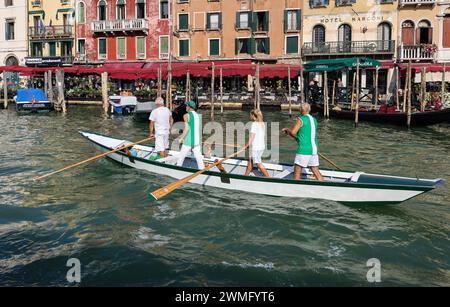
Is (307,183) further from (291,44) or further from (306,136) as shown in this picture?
(291,44)

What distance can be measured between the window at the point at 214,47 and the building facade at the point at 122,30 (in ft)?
11.6

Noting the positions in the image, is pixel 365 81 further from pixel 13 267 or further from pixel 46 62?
pixel 13 267

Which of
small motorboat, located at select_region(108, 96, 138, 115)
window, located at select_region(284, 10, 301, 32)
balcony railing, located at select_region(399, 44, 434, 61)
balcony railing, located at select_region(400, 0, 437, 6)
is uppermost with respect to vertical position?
balcony railing, located at select_region(400, 0, 437, 6)

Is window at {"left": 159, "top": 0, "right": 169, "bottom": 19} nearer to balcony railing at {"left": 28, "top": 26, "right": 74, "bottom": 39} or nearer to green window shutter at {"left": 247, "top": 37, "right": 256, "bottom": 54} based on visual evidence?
green window shutter at {"left": 247, "top": 37, "right": 256, "bottom": 54}

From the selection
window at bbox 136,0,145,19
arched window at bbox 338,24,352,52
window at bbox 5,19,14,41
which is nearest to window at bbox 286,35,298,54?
arched window at bbox 338,24,352,52

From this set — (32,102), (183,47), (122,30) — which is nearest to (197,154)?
(32,102)

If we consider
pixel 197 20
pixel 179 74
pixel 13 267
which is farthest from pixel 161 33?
pixel 13 267

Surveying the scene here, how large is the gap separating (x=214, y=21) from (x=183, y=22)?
254cm

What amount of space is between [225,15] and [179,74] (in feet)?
26.5

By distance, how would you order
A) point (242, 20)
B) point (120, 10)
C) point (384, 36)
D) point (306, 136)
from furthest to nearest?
point (120, 10)
point (242, 20)
point (384, 36)
point (306, 136)

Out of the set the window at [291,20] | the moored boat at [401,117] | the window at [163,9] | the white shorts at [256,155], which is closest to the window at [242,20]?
the window at [291,20]

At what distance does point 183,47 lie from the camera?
130 ft

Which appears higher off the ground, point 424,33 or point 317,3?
point 317,3

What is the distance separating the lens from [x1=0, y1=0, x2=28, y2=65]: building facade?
4356 centimetres
